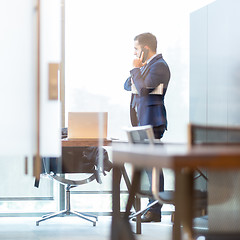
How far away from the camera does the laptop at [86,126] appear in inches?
183

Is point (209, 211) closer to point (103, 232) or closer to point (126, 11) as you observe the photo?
point (103, 232)

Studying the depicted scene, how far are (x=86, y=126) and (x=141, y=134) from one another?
126cm

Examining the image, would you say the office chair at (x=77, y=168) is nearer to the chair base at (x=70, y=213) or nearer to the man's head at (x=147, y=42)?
the chair base at (x=70, y=213)

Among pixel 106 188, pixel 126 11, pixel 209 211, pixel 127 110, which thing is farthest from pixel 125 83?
pixel 209 211

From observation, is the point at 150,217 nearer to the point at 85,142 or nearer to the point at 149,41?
the point at 85,142

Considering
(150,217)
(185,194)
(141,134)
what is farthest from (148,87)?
(185,194)

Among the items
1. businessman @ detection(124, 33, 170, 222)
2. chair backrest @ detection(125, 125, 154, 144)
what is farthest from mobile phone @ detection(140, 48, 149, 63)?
chair backrest @ detection(125, 125, 154, 144)

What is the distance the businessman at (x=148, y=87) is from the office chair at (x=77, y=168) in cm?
46

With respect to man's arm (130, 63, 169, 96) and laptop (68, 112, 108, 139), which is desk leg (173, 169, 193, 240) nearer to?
laptop (68, 112, 108, 139)

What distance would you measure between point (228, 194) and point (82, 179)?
3.08 meters

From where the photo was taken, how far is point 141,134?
3.46m

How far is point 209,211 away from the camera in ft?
7.47

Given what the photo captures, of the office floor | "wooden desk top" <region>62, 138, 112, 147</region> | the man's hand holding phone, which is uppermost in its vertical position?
the man's hand holding phone

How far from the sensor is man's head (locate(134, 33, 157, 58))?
5223 mm
